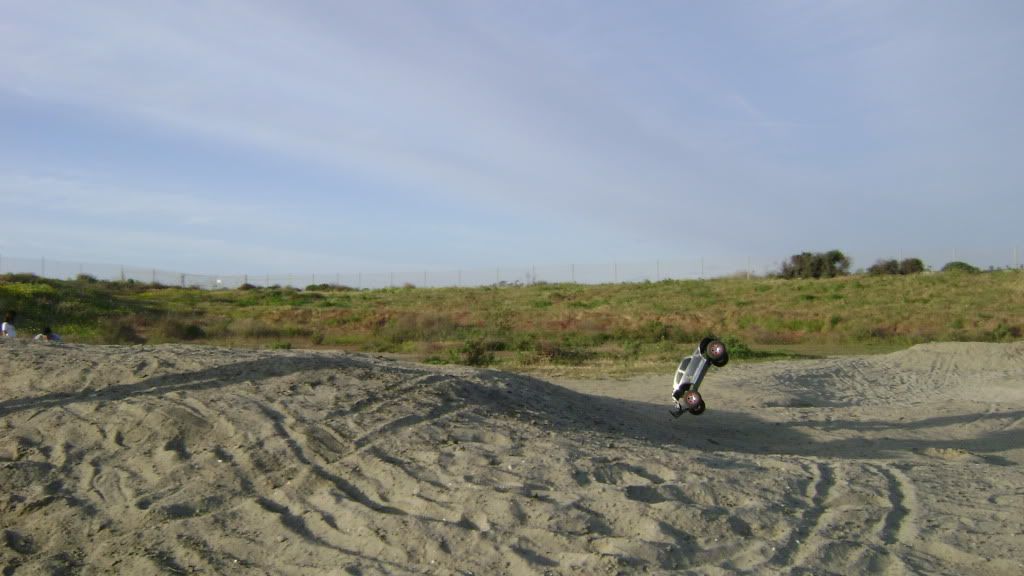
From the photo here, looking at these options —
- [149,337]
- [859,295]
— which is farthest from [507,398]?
[859,295]

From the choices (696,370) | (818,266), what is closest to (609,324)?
(696,370)

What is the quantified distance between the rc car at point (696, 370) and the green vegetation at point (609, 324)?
9.51 metres

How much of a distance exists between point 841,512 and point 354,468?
3997 millimetres

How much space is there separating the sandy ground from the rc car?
0.63m

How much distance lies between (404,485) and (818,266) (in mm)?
66823

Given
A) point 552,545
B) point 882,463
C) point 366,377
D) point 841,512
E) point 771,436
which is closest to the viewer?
point 552,545

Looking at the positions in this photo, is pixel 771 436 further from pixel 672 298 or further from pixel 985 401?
pixel 672 298

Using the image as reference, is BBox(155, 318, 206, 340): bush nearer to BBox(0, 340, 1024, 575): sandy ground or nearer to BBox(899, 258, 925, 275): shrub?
BBox(0, 340, 1024, 575): sandy ground

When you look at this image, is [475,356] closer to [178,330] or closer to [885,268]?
[178,330]

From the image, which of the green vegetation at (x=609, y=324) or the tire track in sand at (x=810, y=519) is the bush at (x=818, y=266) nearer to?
the green vegetation at (x=609, y=324)

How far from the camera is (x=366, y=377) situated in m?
9.72

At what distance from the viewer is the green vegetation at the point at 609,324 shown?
24453mm

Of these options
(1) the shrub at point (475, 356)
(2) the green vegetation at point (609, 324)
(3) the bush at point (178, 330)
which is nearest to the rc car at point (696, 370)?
(2) the green vegetation at point (609, 324)

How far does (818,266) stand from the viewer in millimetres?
68250
